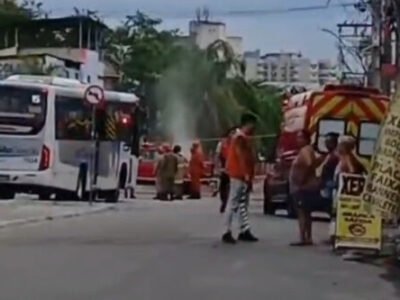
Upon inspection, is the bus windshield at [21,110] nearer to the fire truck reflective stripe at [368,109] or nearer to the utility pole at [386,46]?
the utility pole at [386,46]

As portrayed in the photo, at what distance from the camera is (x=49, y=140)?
35.2 meters

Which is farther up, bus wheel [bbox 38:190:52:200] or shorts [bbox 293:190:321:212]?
shorts [bbox 293:190:321:212]

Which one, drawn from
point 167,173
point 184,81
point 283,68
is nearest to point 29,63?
point 184,81

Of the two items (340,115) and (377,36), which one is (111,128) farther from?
(377,36)

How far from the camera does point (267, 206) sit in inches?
1233

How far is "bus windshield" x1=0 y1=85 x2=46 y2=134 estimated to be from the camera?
3478 cm

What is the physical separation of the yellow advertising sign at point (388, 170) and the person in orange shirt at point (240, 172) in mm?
3232

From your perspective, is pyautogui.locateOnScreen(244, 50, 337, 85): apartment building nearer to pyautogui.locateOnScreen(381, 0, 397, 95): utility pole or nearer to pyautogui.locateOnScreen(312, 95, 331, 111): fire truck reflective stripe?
pyautogui.locateOnScreen(381, 0, 397, 95): utility pole

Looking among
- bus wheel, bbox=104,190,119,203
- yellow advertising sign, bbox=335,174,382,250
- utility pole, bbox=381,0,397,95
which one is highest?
utility pole, bbox=381,0,397,95

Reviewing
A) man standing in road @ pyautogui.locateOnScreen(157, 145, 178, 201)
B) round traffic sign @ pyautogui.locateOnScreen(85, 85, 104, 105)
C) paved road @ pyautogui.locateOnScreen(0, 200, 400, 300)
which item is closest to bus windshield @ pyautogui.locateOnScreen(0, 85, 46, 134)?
round traffic sign @ pyautogui.locateOnScreen(85, 85, 104, 105)

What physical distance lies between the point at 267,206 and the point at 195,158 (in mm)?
13417

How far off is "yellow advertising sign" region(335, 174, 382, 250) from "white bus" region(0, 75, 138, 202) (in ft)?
56.9

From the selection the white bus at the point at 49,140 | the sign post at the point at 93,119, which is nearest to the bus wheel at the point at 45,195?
the white bus at the point at 49,140

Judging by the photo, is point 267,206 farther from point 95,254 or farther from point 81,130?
point 95,254
